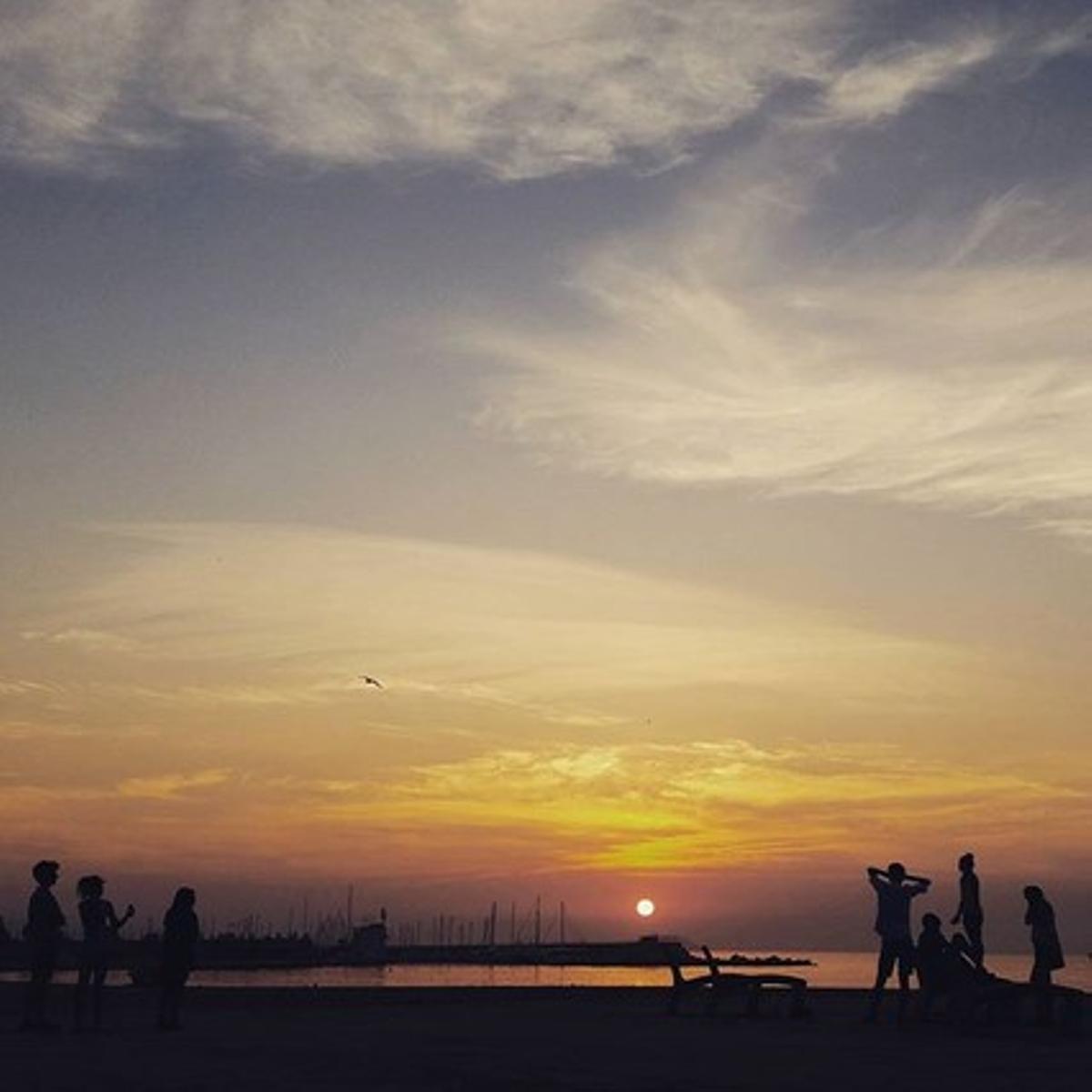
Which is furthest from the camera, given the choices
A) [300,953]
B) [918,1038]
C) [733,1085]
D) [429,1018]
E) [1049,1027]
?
[300,953]

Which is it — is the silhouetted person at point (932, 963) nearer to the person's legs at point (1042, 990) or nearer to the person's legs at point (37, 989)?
the person's legs at point (1042, 990)

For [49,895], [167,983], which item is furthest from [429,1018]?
[49,895]

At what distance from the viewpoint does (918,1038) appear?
19.0 meters

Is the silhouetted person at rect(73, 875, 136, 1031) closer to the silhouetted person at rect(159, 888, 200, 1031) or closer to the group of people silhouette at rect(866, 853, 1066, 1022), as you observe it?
the silhouetted person at rect(159, 888, 200, 1031)

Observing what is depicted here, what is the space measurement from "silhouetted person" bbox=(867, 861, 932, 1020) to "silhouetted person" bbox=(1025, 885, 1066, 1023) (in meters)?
1.57

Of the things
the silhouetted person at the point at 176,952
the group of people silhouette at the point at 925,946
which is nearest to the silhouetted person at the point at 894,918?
the group of people silhouette at the point at 925,946

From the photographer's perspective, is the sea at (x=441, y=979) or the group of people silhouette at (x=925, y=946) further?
the sea at (x=441, y=979)

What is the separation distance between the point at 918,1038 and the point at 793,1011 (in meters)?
4.30

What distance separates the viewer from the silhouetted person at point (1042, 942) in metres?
20.9

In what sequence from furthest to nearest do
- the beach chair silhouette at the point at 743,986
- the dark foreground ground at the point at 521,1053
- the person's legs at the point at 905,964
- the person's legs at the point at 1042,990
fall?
the beach chair silhouette at the point at 743,986, the person's legs at the point at 905,964, the person's legs at the point at 1042,990, the dark foreground ground at the point at 521,1053

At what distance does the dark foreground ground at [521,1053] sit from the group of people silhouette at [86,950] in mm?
367

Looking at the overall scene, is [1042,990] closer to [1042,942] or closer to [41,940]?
[1042,942]

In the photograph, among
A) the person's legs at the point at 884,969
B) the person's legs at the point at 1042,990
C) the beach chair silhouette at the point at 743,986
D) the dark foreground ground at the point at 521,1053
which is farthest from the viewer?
the beach chair silhouette at the point at 743,986

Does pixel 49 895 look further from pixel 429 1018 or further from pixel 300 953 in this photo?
pixel 300 953
